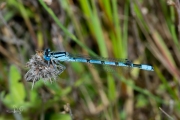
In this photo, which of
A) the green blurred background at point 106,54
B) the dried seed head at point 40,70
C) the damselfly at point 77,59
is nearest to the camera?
the dried seed head at point 40,70

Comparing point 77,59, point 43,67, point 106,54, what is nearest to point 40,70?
point 43,67


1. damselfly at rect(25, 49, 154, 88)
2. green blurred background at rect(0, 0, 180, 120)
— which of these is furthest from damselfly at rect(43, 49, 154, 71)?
green blurred background at rect(0, 0, 180, 120)

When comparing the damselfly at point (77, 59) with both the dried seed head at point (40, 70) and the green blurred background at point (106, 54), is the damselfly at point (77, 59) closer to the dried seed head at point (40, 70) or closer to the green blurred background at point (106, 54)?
the dried seed head at point (40, 70)

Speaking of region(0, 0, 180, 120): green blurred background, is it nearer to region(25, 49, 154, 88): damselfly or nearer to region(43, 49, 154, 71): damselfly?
region(43, 49, 154, 71): damselfly

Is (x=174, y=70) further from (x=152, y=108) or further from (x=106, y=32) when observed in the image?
(x=106, y=32)

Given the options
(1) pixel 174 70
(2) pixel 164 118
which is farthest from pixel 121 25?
(2) pixel 164 118

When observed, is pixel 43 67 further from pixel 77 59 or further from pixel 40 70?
pixel 77 59

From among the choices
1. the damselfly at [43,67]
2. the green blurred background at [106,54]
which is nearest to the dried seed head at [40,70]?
the damselfly at [43,67]
